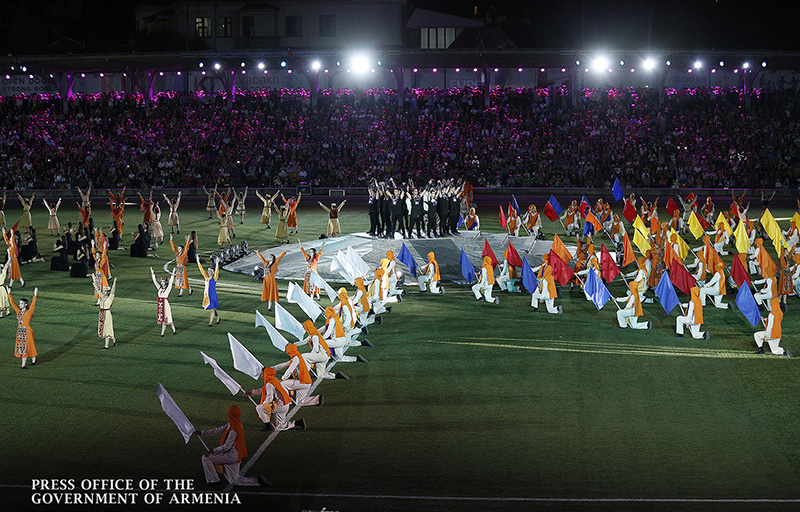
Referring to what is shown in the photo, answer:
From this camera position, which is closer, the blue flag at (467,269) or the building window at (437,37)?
the blue flag at (467,269)

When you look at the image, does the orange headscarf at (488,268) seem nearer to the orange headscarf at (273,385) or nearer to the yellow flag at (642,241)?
the yellow flag at (642,241)

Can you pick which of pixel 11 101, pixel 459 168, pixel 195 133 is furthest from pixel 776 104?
pixel 11 101

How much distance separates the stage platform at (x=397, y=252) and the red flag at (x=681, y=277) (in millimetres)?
5110

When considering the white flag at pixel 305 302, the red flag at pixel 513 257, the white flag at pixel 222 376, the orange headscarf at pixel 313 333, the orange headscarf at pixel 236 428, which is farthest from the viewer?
the red flag at pixel 513 257

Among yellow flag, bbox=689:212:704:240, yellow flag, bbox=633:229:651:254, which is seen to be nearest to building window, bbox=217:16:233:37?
yellow flag, bbox=689:212:704:240

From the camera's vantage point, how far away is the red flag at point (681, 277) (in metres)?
20.0

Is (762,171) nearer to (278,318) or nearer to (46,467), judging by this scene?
(278,318)

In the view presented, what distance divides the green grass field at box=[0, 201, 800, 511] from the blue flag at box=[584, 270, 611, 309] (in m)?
0.37

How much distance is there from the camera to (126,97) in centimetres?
5666

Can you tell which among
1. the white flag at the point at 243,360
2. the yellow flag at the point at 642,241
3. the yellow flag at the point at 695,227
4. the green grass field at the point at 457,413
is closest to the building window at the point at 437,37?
the yellow flag at the point at 695,227

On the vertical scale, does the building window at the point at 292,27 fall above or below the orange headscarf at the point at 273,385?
above

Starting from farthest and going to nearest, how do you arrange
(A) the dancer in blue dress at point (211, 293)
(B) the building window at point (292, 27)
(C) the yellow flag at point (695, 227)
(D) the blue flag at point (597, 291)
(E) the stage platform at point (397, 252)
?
(B) the building window at point (292, 27) < (C) the yellow flag at point (695, 227) < (E) the stage platform at point (397, 252) < (D) the blue flag at point (597, 291) < (A) the dancer in blue dress at point (211, 293)

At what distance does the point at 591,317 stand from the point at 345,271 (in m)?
6.22

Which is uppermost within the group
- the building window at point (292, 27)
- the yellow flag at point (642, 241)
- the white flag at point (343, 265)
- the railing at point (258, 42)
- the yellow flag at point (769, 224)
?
the building window at point (292, 27)
